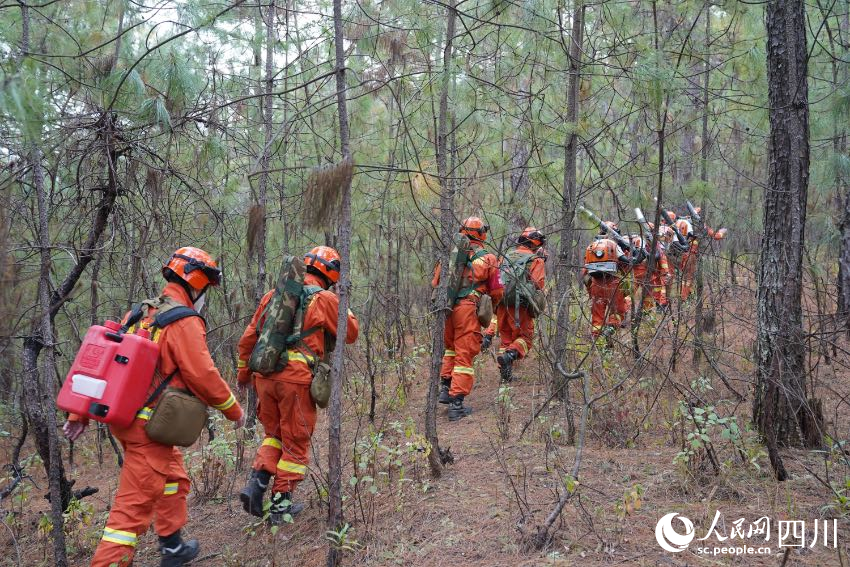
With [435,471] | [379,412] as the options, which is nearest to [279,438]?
[435,471]

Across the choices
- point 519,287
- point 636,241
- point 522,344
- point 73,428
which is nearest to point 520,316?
point 522,344

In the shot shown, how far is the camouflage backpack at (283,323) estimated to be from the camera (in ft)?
15.5

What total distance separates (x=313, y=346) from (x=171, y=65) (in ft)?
7.46

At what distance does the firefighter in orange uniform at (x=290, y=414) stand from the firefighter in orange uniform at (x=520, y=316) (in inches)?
131

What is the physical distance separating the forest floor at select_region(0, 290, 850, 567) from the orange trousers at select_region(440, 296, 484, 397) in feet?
1.71


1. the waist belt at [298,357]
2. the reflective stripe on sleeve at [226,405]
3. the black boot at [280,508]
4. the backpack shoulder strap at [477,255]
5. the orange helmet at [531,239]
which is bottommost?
the black boot at [280,508]

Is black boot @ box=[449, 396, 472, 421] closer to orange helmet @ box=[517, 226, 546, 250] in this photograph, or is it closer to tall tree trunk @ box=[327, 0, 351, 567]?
orange helmet @ box=[517, 226, 546, 250]

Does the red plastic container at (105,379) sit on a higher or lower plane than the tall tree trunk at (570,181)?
lower

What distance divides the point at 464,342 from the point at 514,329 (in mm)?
1391

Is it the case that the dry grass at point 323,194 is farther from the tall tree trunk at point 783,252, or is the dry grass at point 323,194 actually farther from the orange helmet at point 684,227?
the orange helmet at point 684,227

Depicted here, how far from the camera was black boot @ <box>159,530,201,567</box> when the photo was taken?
14.4 feet

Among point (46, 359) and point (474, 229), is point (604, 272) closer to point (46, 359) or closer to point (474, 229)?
point (474, 229)

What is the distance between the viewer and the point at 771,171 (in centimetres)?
457

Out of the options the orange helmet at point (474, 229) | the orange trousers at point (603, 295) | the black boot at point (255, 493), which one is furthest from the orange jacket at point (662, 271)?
the black boot at point (255, 493)
